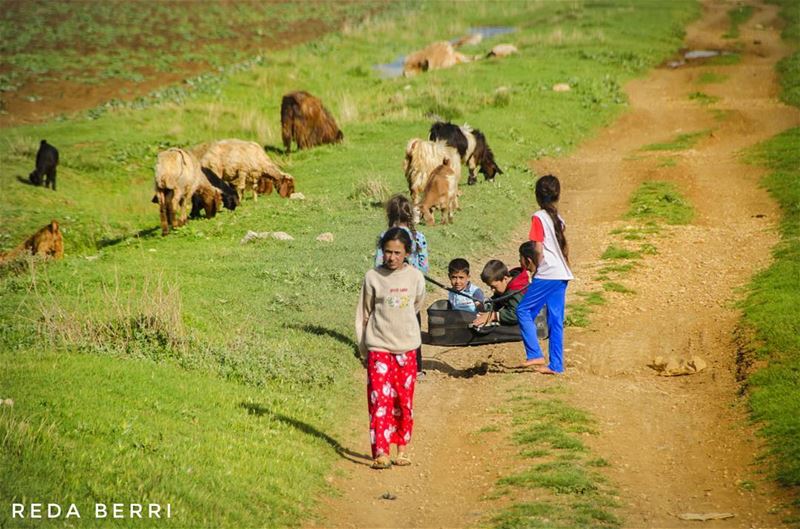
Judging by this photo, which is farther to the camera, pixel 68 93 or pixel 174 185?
pixel 68 93

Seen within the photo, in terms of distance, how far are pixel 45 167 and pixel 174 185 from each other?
5274 mm

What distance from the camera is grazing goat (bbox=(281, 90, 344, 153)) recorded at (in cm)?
2575

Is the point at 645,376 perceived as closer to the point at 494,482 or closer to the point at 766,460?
the point at 766,460

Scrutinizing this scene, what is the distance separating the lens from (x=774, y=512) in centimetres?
793

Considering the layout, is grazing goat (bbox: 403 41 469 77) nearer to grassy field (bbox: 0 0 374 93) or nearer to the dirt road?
grassy field (bbox: 0 0 374 93)

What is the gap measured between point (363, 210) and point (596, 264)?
4.55m

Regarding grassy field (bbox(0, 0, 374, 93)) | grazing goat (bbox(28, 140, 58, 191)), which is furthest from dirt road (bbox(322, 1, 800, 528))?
grassy field (bbox(0, 0, 374, 93))

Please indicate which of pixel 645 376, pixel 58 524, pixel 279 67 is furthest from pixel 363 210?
pixel 279 67

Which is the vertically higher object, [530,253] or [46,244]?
[530,253]

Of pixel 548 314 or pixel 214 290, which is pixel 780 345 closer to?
pixel 548 314

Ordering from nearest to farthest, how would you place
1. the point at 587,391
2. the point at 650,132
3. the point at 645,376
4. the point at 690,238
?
the point at 587,391, the point at 645,376, the point at 690,238, the point at 650,132

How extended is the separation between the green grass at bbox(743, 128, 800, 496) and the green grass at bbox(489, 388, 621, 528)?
5.38ft

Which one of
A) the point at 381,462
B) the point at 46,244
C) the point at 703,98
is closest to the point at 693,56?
the point at 703,98

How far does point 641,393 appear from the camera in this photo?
35.3 feet
